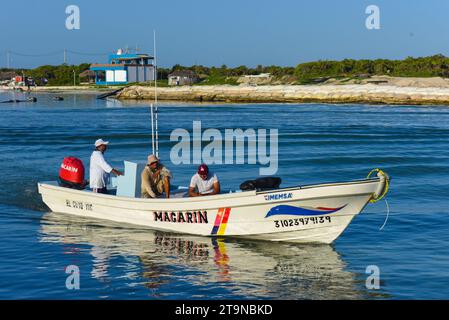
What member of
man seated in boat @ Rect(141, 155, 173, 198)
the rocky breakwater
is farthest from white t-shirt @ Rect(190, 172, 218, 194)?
the rocky breakwater

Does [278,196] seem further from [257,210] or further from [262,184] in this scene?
[257,210]

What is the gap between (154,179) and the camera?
15.3 metres

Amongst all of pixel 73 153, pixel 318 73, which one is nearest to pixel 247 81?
pixel 318 73

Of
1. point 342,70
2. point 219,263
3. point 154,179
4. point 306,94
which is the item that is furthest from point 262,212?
point 342,70

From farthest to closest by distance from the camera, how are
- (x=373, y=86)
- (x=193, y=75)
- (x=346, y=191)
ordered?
(x=193, y=75) → (x=373, y=86) → (x=346, y=191)

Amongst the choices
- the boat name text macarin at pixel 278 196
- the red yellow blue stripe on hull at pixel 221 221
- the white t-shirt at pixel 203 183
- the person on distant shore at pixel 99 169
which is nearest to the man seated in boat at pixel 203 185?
the white t-shirt at pixel 203 183

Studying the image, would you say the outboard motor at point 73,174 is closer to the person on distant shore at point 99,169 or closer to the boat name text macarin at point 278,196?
the person on distant shore at point 99,169

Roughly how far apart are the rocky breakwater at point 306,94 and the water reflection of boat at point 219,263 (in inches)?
2362

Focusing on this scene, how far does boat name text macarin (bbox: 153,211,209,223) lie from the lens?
14.3 meters

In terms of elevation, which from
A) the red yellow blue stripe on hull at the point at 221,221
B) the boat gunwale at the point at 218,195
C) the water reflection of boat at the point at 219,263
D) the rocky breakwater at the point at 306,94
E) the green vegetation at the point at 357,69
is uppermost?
the green vegetation at the point at 357,69

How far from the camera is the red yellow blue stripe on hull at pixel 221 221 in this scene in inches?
551

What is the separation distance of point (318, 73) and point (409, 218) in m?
89.4
